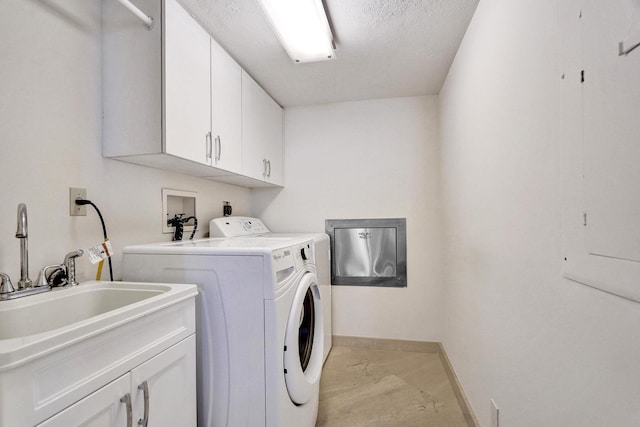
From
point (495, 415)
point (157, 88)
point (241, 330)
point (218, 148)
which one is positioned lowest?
point (495, 415)

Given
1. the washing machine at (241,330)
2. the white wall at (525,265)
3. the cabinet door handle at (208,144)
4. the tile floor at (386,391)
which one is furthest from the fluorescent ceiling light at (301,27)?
the tile floor at (386,391)

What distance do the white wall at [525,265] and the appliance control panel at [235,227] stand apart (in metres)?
1.57

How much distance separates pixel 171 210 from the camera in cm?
184

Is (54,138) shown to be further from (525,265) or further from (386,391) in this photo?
(386,391)

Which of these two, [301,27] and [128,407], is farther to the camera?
[301,27]

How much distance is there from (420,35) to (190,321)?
1935mm

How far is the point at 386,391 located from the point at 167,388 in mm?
1526

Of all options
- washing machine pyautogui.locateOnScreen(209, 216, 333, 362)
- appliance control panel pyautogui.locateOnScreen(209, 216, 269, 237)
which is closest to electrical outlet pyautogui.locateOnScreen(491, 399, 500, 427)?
washing machine pyautogui.locateOnScreen(209, 216, 333, 362)

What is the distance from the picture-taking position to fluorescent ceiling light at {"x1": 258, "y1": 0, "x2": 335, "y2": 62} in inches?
53.9

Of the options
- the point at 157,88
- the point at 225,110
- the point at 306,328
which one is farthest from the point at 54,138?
the point at 306,328

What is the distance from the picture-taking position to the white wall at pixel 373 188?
8.35 feet

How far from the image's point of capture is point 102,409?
2.43 feet

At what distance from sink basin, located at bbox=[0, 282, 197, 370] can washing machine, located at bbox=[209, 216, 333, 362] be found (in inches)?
36.3

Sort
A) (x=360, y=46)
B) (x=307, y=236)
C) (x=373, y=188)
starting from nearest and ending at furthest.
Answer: (x=360, y=46)
(x=307, y=236)
(x=373, y=188)
